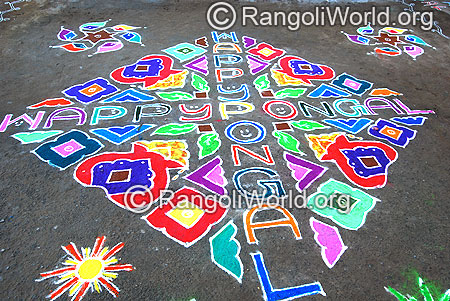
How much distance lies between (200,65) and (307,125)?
2.94 meters

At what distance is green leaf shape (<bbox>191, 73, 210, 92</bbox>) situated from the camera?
6953mm

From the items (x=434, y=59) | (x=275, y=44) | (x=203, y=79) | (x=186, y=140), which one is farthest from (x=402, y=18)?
(x=186, y=140)

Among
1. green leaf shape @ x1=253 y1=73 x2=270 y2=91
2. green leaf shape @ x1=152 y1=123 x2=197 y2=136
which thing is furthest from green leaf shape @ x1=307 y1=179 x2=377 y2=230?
green leaf shape @ x1=253 y1=73 x2=270 y2=91

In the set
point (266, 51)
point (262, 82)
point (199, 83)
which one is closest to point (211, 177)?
point (199, 83)

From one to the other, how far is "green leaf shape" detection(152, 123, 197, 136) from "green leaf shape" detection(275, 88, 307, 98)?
190cm

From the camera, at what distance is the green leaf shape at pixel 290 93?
6.81 metres

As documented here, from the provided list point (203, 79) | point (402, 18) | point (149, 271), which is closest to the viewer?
point (149, 271)

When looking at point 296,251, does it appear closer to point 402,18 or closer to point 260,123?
point 260,123

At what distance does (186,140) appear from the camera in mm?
5602

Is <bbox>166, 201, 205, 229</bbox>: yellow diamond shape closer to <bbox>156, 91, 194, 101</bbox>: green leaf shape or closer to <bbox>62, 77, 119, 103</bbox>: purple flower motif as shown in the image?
<bbox>156, 91, 194, 101</bbox>: green leaf shape

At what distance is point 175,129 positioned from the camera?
5.83 meters

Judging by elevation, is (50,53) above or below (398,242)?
above

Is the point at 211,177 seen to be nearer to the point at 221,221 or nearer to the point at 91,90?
the point at 221,221

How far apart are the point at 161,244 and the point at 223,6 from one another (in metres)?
8.46
